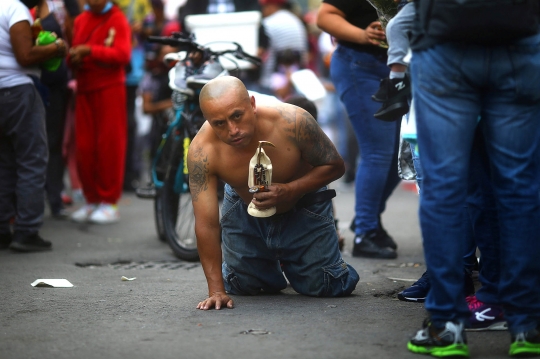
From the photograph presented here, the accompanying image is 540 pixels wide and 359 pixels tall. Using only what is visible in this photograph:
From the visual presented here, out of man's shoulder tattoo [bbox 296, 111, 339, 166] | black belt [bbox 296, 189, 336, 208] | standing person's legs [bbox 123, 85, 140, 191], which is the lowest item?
standing person's legs [bbox 123, 85, 140, 191]

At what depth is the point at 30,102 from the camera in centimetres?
619

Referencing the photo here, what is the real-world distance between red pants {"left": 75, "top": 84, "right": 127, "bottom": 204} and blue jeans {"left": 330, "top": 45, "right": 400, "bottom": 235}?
256cm

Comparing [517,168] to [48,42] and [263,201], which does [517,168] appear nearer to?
[263,201]

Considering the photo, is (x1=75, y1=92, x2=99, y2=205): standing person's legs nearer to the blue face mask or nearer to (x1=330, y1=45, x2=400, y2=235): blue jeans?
the blue face mask

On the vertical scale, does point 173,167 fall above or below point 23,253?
above

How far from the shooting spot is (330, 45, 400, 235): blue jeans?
5.77 m

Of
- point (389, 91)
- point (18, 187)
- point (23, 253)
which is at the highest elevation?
point (389, 91)

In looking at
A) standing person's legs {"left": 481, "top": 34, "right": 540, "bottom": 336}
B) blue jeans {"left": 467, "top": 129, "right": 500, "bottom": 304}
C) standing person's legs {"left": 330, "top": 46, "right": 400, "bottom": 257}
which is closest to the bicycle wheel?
standing person's legs {"left": 330, "top": 46, "right": 400, "bottom": 257}

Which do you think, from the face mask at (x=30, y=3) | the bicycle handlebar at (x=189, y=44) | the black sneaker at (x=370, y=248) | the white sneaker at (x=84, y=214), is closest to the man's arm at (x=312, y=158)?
the black sneaker at (x=370, y=248)

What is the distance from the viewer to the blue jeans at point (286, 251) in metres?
4.52

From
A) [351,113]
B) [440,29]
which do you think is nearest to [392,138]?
[351,113]

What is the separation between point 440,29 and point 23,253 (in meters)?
3.97

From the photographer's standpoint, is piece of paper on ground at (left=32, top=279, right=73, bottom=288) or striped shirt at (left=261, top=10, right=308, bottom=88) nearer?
piece of paper on ground at (left=32, top=279, right=73, bottom=288)

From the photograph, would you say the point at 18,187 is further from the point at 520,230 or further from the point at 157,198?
the point at 520,230
